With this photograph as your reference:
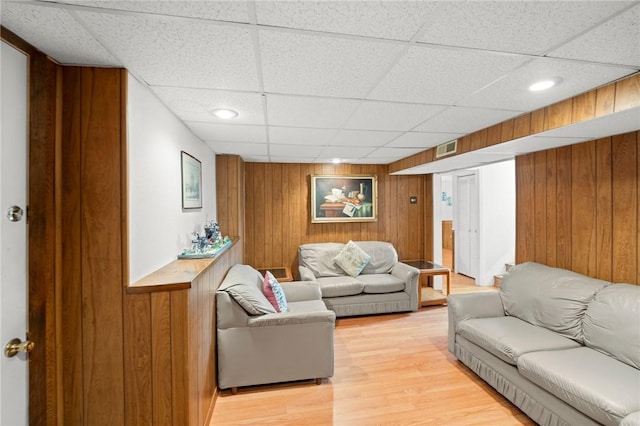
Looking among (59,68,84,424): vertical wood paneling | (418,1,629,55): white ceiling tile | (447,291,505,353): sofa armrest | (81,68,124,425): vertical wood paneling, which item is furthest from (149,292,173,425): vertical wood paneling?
(447,291,505,353): sofa armrest

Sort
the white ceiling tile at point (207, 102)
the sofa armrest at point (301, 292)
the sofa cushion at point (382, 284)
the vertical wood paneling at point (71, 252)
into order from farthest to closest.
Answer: the sofa cushion at point (382, 284), the sofa armrest at point (301, 292), the white ceiling tile at point (207, 102), the vertical wood paneling at point (71, 252)

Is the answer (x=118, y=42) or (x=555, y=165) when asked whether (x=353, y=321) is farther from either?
(x=118, y=42)

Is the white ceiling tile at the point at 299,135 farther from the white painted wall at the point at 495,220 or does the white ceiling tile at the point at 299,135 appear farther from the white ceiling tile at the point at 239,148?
the white painted wall at the point at 495,220

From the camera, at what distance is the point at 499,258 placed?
5.54 m

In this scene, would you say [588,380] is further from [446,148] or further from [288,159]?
[288,159]

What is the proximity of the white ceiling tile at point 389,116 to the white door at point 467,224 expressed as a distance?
3787 mm

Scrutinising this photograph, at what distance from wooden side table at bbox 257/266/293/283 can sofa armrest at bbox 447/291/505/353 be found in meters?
2.10

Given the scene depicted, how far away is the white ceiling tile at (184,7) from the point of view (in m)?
0.99

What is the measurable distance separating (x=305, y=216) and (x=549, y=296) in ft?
11.0

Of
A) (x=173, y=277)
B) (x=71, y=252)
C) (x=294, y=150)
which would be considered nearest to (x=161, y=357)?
(x=173, y=277)

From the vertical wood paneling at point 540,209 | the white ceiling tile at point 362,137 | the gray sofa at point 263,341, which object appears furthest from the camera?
the vertical wood paneling at point 540,209

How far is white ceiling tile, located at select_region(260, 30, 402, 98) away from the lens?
48.9 inches

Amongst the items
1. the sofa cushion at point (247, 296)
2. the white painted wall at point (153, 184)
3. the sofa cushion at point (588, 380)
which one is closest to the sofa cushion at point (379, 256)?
the sofa cushion at point (247, 296)

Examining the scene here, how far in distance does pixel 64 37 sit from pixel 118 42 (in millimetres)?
210
